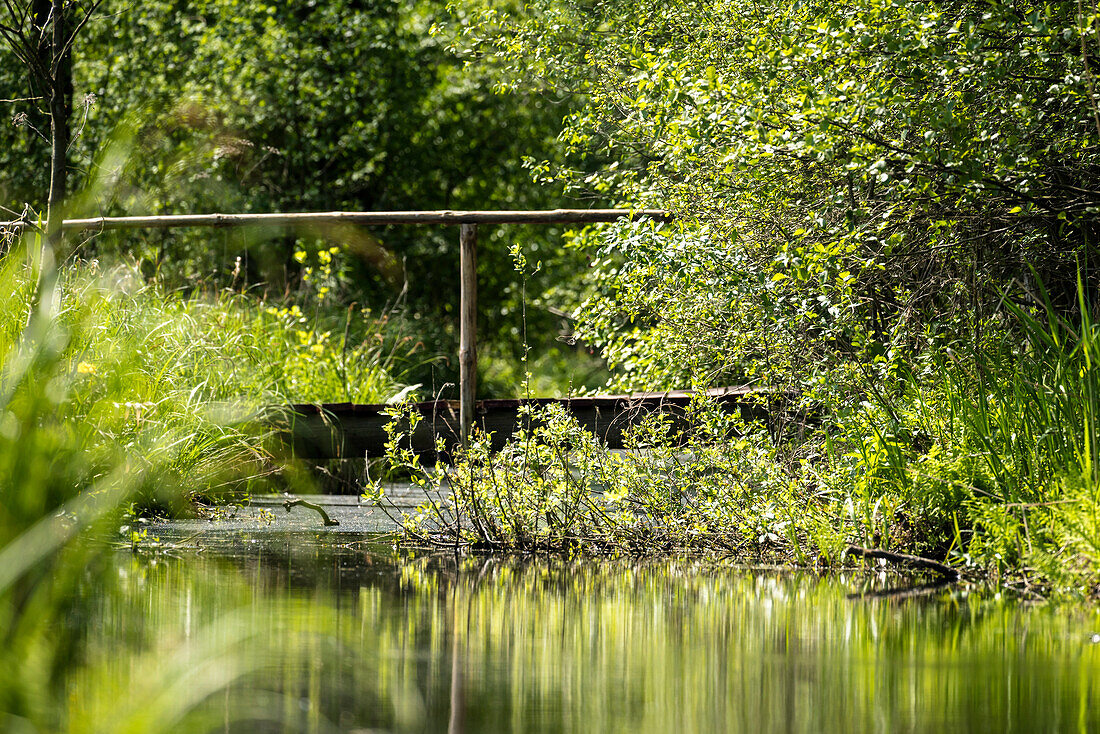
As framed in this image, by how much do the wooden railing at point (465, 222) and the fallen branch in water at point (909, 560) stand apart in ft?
6.77

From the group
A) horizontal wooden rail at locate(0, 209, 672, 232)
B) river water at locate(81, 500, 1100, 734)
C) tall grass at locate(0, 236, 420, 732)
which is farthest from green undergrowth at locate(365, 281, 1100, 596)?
horizontal wooden rail at locate(0, 209, 672, 232)

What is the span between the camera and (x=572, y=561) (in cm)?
484

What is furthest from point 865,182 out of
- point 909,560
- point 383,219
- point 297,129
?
point 297,129

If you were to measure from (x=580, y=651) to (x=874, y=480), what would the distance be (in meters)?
1.82

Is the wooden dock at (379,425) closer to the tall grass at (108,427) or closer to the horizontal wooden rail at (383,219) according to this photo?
the tall grass at (108,427)

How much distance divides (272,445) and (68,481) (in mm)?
2508

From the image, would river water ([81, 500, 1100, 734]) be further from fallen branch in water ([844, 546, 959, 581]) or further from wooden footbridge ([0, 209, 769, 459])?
wooden footbridge ([0, 209, 769, 459])

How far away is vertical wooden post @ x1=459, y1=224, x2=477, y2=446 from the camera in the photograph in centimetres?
637

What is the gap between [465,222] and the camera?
6.68 metres

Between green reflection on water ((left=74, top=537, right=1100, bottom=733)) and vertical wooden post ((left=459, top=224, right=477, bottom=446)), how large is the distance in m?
2.00

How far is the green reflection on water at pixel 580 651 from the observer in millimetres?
2443

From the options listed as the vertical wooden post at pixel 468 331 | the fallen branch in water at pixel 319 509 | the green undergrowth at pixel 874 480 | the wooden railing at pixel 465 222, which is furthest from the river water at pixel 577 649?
the wooden railing at pixel 465 222

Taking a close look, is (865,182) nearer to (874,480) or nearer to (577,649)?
(874,480)

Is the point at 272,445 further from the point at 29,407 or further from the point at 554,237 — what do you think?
the point at 554,237
